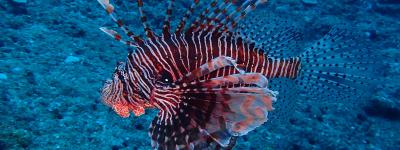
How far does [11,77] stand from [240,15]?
329 centimetres

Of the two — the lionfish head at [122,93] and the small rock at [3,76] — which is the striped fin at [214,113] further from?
the small rock at [3,76]

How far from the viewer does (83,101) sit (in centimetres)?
467

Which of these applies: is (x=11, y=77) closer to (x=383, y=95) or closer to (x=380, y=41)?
(x=383, y=95)

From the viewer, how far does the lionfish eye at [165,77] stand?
8.61 ft

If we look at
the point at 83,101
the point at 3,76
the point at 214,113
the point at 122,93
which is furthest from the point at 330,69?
the point at 3,76

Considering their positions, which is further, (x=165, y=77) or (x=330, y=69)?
(x=330, y=69)

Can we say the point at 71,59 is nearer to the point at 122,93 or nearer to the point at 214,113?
the point at 122,93

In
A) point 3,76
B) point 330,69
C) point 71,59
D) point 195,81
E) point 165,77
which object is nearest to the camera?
point 195,81

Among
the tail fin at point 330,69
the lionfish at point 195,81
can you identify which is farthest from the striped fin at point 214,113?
the tail fin at point 330,69

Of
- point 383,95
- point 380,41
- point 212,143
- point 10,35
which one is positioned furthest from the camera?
point 380,41

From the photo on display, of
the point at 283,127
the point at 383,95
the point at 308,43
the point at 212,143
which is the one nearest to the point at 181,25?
the point at 212,143

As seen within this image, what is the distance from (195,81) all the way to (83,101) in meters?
2.75

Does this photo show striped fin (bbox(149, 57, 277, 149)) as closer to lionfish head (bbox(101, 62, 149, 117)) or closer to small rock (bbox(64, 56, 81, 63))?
lionfish head (bbox(101, 62, 149, 117))

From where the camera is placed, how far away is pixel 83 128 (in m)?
4.19
